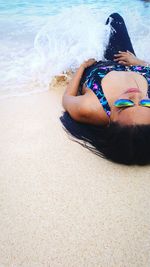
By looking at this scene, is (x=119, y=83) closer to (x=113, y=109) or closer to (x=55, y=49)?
(x=113, y=109)

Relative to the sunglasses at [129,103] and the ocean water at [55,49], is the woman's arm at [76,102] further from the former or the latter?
the ocean water at [55,49]

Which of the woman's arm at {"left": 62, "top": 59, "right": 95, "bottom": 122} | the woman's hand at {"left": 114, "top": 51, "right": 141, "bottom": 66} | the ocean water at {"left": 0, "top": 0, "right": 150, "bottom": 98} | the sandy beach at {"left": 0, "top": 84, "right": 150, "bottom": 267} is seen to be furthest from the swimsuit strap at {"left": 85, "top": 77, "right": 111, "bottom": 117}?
the ocean water at {"left": 0, "top": 0, "right": 150, "bottom": 98}

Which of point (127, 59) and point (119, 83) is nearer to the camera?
point (119, 83)

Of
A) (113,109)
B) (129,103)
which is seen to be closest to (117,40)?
(113,109)

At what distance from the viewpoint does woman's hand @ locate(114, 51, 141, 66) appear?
3422mm

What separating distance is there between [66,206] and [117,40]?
2681mm

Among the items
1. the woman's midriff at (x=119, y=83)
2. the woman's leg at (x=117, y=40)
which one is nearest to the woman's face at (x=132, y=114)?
the woman's midriff at (x=119, y=83)

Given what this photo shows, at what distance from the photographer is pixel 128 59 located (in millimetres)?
3490

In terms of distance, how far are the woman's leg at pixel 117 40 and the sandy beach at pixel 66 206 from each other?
1674 mm

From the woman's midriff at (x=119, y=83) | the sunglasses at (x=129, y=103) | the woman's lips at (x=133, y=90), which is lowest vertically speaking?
the woman's midriff at (x=119, y=83)

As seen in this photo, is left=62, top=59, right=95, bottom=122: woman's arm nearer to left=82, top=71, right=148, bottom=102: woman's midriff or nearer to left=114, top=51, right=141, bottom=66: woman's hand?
left=82, top=71, right=148, bottom=102: woman's midriff

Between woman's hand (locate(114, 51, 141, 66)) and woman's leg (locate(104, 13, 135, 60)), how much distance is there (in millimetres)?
147

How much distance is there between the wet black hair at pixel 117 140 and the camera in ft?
6.91

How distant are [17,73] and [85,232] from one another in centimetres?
342
